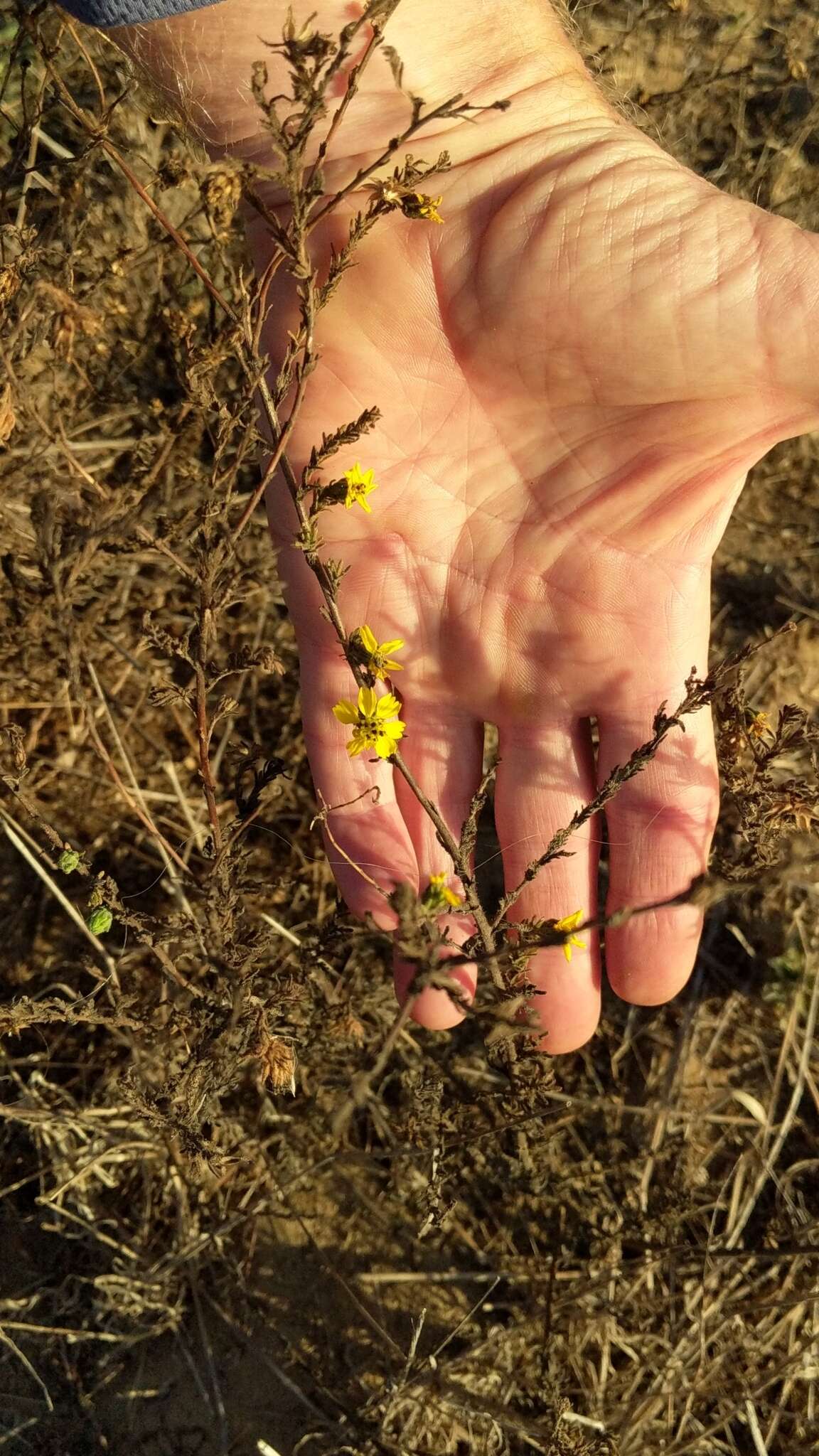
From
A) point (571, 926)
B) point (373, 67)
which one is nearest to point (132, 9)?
point (373, 67)

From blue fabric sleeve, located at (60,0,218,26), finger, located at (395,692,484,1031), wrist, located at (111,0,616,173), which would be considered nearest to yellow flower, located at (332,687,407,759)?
finger, located at (395,692,484,1031)

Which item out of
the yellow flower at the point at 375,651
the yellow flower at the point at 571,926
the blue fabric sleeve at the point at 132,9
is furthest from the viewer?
the blue fabric sleeve at the point at 132,9

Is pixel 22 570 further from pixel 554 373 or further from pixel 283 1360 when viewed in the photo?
pixel 283 1360

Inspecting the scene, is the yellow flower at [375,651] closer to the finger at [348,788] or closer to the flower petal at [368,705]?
the flower petal at [368,705]

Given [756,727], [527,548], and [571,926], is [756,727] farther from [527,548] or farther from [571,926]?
[527,548]

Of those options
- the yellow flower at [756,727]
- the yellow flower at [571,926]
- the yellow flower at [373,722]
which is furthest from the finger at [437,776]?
the yellow flower at [756,727]

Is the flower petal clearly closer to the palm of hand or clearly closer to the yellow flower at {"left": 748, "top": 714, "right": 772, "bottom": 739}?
the palm of hand
